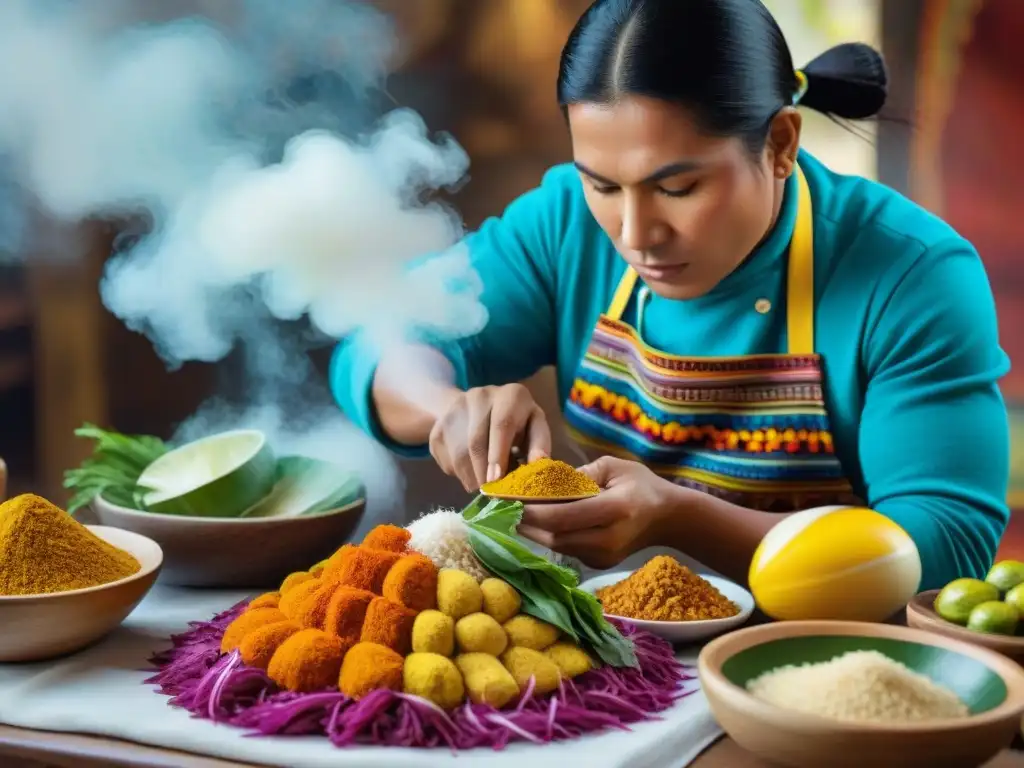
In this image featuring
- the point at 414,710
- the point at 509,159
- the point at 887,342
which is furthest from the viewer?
the point at 509,159

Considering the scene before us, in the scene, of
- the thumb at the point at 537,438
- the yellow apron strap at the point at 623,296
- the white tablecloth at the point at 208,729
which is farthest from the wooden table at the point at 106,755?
the yellow apron strap at the point at 623,296

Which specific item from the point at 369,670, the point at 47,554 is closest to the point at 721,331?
the point at 369,670

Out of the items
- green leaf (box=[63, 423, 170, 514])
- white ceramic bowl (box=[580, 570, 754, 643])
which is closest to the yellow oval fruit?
white ceramic bowl (box=[580, 570, 754, 643])

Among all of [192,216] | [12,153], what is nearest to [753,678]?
[192,216]

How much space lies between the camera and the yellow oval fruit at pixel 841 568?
1309 mm

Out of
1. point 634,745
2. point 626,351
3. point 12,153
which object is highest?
point 12,153

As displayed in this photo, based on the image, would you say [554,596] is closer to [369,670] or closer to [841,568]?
[369,670]

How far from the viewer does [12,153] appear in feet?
11.0

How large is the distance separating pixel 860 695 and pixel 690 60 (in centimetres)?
101

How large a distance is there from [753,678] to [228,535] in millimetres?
907

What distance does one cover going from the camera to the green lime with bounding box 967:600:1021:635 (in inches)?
44.0

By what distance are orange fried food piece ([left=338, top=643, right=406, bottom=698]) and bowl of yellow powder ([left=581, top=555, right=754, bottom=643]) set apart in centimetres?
35

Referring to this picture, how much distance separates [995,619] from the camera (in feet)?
3.67

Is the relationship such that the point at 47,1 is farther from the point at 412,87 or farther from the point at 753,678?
the point at 753,678
